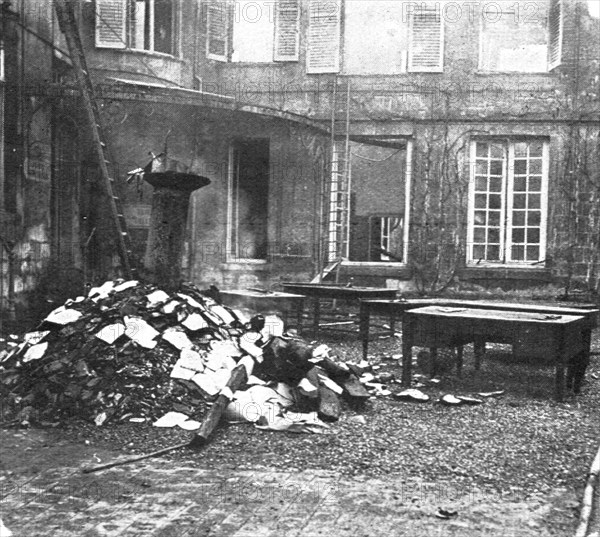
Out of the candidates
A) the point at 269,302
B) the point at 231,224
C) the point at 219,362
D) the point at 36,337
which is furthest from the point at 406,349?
the point at 231,224

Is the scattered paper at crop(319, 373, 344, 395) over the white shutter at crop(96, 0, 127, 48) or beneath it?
beneath

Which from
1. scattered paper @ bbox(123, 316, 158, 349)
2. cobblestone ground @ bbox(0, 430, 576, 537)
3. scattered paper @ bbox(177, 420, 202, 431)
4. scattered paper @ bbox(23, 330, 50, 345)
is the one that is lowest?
scattered paper @ bbox(177, 420, 202, 431)

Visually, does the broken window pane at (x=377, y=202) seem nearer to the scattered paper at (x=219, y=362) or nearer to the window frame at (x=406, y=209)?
the window frame at (x=406, y=209)

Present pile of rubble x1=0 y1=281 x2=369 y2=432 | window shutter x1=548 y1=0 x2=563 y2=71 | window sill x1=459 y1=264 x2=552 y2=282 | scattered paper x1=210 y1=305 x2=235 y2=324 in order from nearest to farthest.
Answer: pile of rubble x1=0 y1=281 x2=369 y2=432 → scattered paper x1=210 y1=305 x2=235 y2=324 → window shutter x1=548 y1=0 x2=563 y2=71 → window sill x1=459 y1=264 x2=552 y2=282

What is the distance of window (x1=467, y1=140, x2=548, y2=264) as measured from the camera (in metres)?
13.8

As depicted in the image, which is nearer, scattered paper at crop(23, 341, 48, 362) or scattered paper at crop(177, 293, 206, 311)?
scattered paper at crop(23, 341, 48, 362)

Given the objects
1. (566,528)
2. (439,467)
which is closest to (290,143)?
(439,467)

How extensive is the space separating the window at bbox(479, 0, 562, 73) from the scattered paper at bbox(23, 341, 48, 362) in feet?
34.1

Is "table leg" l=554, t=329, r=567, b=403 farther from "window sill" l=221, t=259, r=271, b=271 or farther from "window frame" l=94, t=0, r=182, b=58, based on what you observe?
"window frame" l=94, t=0, r=182, b=58

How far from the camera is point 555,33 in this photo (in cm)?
1362

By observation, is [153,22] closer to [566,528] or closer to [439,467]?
[439,467]

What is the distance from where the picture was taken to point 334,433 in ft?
17.3

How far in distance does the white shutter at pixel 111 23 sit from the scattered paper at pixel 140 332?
26.8 feet

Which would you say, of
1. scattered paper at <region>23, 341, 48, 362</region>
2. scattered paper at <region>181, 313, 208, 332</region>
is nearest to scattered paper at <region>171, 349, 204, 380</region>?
scattered paper at <region>181, 313, 208, 332</region>
